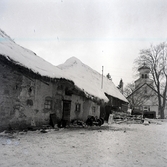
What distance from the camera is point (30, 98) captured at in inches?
370

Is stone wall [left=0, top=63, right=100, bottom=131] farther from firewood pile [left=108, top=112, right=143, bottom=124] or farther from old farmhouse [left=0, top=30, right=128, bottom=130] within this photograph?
firewood pile [left=108, top=112, right=143, bottom=124]

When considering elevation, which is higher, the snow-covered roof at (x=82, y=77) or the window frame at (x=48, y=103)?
the snow-covered roof at (x=82, y=77)

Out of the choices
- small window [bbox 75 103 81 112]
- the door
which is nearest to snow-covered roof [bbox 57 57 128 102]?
small window [bbox 75 103 81 112]

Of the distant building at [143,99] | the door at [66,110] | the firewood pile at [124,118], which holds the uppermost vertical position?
the distant building at [143,99]

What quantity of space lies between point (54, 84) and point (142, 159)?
764 cm

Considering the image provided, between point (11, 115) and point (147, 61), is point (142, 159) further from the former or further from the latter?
point (147, 61)

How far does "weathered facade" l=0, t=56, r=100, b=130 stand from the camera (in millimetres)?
Answer: 8164

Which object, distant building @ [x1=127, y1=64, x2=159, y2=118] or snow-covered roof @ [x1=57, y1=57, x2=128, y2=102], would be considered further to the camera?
distant building @ [x1=127, y1=64, x2=159, y2=118]

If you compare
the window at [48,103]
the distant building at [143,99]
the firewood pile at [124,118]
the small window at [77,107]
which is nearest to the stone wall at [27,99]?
the window at [48,103]

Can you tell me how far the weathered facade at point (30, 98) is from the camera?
8.16m

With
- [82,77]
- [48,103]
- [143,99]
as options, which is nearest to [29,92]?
[48,103]

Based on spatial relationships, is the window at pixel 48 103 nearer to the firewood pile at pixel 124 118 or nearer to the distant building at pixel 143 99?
the firewood pile at pixel 124 118

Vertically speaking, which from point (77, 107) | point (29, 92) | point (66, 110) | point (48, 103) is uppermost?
point (29, 92)

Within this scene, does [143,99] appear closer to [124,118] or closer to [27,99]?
[124,118]
